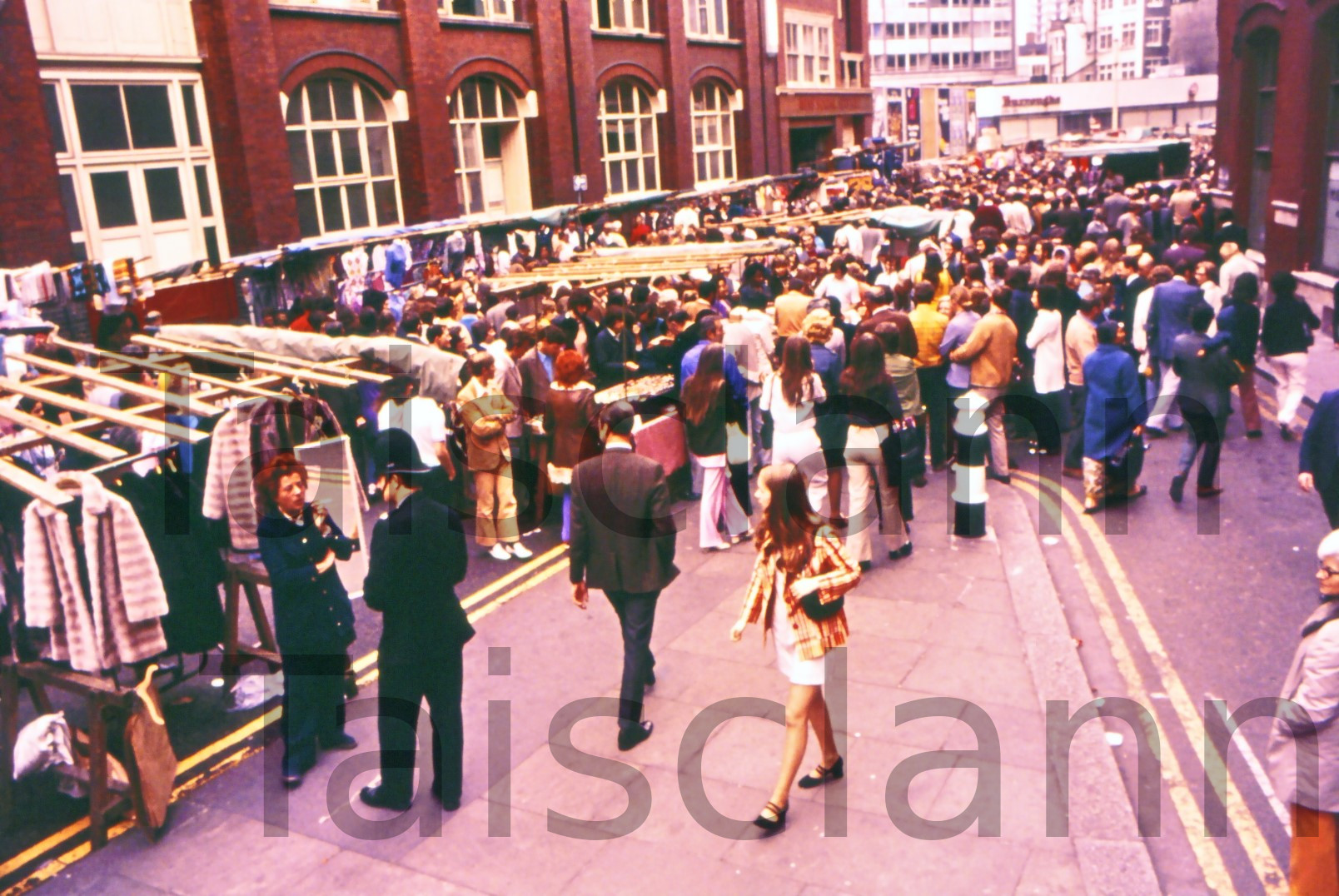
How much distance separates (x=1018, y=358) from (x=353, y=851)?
8.96 m

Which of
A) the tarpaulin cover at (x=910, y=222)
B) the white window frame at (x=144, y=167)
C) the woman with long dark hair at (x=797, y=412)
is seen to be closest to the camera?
the woman with long dark hair at (x=797, y=412)

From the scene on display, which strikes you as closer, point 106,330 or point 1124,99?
point 106,330

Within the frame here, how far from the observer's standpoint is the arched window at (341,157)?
20.6 m

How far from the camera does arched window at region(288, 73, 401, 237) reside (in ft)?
67.5

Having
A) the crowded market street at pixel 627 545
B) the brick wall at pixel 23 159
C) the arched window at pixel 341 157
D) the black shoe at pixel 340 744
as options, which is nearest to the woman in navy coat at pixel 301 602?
the crowded market street at pixel 627 545

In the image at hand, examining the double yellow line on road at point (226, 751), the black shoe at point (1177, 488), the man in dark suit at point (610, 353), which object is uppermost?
the man in dark suit at point (610, 353)

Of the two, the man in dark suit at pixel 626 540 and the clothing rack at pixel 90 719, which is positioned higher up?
the man in dark suit at pixel 626 540

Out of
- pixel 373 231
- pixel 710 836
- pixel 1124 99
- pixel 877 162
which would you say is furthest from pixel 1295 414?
pixel 1124 99

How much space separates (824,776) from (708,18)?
32.6 m

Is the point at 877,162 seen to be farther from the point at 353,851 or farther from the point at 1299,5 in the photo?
the point at 353,851

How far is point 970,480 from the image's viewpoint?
9328 mm

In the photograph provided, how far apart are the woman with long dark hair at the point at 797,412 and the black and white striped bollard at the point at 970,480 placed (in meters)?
1.77

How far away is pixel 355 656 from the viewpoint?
25.7 feet

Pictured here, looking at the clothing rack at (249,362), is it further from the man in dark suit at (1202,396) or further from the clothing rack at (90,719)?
the man in dark suit at (1202,396)
